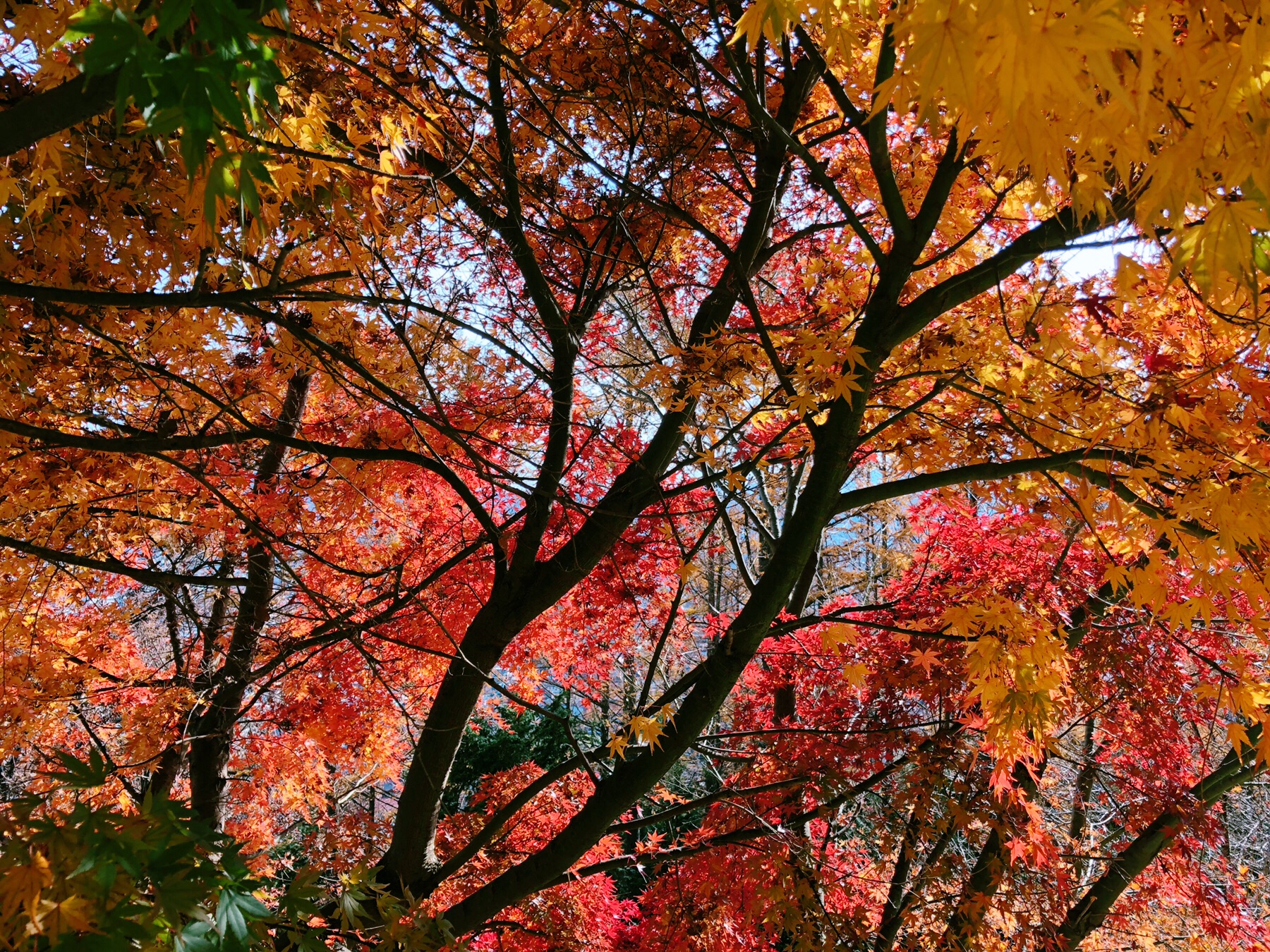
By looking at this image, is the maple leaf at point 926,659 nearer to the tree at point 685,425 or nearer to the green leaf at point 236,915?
the tree at point 685,425

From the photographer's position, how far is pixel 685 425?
3.47m

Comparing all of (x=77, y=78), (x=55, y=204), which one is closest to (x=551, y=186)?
(x=55, y=204)

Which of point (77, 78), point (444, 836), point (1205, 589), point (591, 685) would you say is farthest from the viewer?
point (591, 685)

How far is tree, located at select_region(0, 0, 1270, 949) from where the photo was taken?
191 cm

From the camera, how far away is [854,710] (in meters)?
5.06

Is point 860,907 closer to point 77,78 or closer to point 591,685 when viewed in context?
point 591,685

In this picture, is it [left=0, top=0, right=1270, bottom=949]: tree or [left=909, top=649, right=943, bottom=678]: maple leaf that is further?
[left=909, top=649, right=943, bottom=678]: maple leaf

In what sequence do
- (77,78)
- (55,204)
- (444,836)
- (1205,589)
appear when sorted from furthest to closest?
(444,836) → (55,204) → (1205,589) → (77,78)

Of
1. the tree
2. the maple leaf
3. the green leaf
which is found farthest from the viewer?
the maple leaf

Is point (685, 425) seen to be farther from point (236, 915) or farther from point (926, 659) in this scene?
point (236, 915)

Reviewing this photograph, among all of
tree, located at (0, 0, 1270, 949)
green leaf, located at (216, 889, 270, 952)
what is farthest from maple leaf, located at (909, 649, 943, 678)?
green leaf, located at (216, 889, 270, 952)

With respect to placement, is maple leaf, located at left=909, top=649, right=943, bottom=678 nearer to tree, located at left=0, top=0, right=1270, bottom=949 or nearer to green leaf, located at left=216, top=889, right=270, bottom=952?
tree, located at left=0, top=0, right=1270, bottom=949

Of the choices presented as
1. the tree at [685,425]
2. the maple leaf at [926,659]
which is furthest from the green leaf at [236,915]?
the maple leaf at [926,659]

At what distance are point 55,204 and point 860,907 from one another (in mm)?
4764
